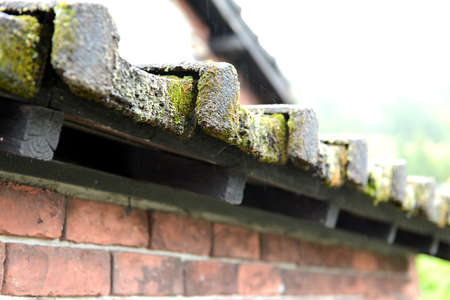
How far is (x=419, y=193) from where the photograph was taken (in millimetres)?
2234

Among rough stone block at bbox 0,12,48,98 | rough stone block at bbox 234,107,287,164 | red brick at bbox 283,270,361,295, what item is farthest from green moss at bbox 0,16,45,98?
red brick at bbox 283,270,361,295

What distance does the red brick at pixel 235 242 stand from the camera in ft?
6.30

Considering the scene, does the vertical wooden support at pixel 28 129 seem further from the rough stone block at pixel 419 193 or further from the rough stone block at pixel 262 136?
the rough stone block at pixel 419 193

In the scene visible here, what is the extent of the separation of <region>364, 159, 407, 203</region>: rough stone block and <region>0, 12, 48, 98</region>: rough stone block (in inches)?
47.2

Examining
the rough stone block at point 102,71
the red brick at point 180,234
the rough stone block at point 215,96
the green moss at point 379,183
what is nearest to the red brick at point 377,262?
the green moss at point 379,183

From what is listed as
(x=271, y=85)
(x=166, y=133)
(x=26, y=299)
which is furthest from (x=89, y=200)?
(x=271, y=85)

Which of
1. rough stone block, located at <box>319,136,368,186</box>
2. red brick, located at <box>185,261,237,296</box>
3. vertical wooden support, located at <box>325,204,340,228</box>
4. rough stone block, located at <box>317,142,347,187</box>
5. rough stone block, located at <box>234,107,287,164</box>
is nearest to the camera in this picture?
rough stone block, located at <box>234,107,287,164</box>

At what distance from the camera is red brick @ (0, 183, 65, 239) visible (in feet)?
4.13

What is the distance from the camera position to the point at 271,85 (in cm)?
338

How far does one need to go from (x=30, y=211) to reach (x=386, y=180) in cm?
112

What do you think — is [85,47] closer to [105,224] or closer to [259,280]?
[105,224]

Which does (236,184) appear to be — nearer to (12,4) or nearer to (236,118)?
(236,118)

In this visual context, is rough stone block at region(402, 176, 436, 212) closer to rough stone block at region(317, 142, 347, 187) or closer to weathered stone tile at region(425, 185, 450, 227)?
weathered stone tile at region(425, 185, 450, 227)

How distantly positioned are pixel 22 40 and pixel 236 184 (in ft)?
2.37
